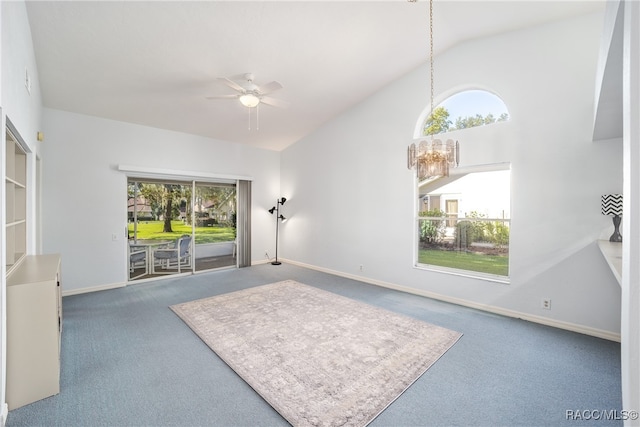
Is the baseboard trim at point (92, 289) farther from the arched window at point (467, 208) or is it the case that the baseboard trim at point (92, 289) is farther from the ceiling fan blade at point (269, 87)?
the arched window at point (467, 208)

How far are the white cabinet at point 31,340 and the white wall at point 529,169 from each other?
14.4ft

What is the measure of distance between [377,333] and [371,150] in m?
3.34

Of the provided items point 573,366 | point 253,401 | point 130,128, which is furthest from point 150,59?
point 573,366

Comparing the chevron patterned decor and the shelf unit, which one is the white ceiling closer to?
the shelf unit

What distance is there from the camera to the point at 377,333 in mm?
3168

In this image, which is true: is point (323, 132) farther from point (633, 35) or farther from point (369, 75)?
point (633, 35)

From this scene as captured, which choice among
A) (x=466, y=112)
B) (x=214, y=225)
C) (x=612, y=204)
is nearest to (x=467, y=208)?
(x=466, y=112)

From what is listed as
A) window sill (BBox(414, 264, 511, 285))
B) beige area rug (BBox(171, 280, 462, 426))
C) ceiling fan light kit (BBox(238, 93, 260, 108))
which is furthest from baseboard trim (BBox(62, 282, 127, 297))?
window sill (BBox(414, 264, 511, 285))

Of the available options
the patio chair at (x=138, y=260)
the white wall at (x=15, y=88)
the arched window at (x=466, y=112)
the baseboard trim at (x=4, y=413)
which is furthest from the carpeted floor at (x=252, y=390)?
the arched window at (x=466, y=112)

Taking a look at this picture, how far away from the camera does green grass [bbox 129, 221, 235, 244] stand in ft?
17.9

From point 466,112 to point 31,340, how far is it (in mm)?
5455

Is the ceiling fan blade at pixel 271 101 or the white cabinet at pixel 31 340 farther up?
the ceiling fan blade at pixel 271 101

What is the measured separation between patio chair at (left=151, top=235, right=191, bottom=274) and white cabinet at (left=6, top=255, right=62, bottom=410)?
11.9 ft

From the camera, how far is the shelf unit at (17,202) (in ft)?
8.05
